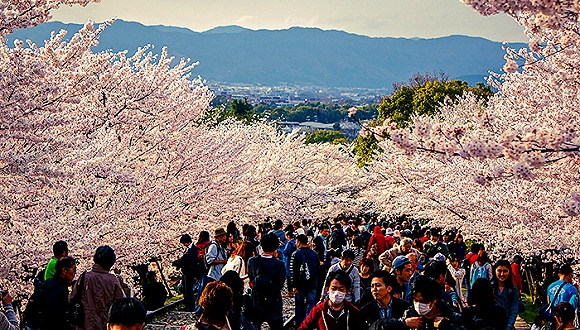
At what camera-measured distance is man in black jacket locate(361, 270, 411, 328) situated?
6312 millimetres

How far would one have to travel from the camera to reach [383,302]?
6.41 m

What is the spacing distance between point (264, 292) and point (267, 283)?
0.35 ft

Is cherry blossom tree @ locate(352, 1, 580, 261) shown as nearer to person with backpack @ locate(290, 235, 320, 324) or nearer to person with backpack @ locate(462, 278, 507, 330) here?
person with backpack @ locate(462, 278, 507, 330)

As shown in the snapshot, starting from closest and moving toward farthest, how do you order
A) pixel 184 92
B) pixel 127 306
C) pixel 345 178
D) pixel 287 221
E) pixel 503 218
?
1. pixel 127 306
2. pixel 503 218
3. pixel 184 92
4. pixel 287 221
5. pixel 345 178

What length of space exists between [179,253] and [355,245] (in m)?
5.93

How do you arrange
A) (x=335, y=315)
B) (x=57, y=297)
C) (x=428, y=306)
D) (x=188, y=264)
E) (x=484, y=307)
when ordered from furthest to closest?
(x=188, y=264)
(x=484, y=307)
(x=57, y=297)
(x=335, y=315)
(x=428, y=306)

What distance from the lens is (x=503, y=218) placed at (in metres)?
14.0

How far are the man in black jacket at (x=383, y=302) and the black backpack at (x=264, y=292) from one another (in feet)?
6.31

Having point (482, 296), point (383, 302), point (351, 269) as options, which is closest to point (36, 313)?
point (383, 302)

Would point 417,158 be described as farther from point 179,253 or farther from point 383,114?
point 383,114

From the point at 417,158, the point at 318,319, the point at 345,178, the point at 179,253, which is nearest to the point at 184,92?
the point at 179,253

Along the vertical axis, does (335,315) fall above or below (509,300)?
above

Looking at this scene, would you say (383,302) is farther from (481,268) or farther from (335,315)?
(481,268)

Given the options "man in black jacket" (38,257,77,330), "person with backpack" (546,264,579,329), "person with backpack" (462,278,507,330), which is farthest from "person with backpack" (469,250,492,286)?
"man in black jacket" (38,257,77,330)
